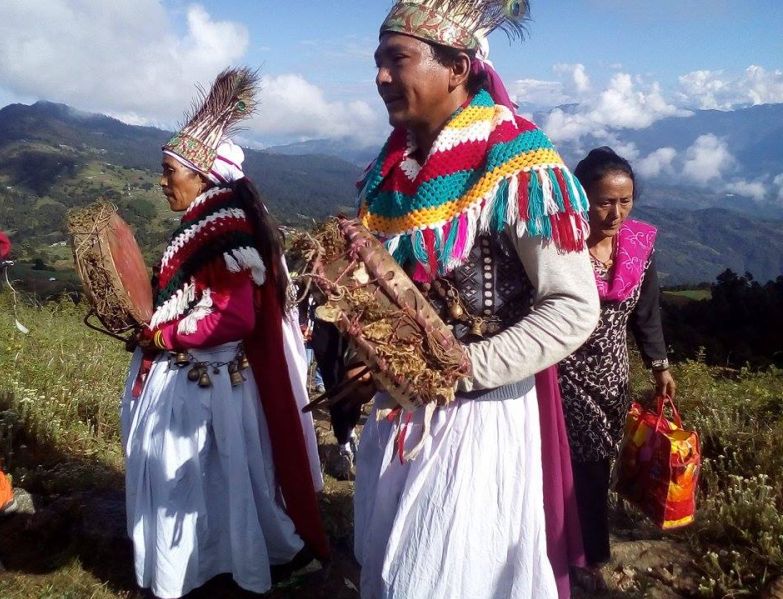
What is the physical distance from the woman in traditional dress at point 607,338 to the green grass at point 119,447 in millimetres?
806

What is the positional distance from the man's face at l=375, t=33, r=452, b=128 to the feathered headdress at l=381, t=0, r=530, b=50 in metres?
0.03

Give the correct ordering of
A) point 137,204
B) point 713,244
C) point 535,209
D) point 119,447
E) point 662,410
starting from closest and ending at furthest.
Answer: point 535,209 → point 662,410 → point 119,447 → point 137,204 → point 713,244

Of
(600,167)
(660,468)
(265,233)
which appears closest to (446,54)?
(600,167)

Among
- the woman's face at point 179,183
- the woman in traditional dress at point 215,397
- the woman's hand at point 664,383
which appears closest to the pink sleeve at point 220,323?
the woman in traditional dress at point 215,397

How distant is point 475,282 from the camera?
1.64 metres

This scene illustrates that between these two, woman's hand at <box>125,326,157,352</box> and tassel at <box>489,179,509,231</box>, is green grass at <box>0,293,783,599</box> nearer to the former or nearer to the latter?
woman's hand at <box>125,326,157,352</box>

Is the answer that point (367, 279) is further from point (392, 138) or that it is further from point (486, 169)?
point (392, 138)

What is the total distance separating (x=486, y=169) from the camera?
1.54 metres

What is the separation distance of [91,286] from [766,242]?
626ft

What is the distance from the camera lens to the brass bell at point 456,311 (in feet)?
5.35

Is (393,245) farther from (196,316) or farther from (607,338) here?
(607,338)

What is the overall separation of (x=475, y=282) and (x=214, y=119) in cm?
Answer: 189

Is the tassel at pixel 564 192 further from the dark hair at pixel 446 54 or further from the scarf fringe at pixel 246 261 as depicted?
the scarf fringe at pixel 246 261

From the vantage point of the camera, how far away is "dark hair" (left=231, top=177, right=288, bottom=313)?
2729 mm
